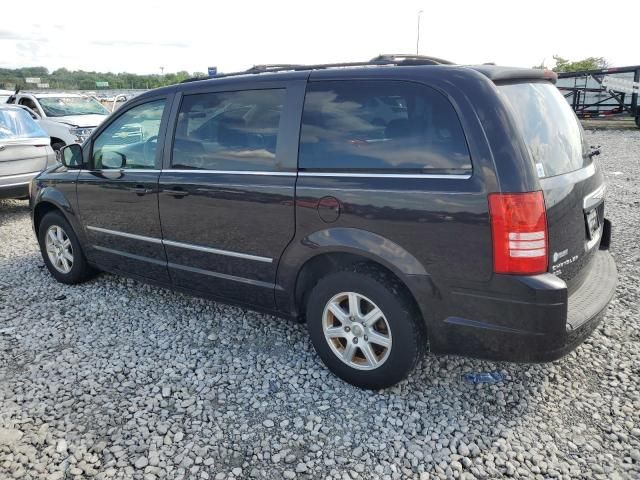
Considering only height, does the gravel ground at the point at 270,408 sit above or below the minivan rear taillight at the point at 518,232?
below

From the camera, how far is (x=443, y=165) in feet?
8.61

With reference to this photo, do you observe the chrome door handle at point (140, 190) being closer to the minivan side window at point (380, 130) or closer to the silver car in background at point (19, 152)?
the minivan side window at point (380, 130)

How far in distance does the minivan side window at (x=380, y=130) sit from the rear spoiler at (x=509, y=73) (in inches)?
11.5

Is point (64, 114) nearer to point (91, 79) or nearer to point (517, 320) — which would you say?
point (517, 320)

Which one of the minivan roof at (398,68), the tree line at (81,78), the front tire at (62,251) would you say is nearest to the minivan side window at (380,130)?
the minivan roof at (398,68)

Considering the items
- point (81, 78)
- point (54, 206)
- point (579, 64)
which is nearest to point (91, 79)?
point (81, 78)

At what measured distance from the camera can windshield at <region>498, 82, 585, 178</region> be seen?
103 inches

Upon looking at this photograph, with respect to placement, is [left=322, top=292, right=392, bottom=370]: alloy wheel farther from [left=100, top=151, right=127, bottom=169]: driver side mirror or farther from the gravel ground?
[left=100, top=151, right=127, bottom=169]: driver side mirror

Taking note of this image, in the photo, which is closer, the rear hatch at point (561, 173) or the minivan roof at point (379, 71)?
the rear hatch at point (561, 173)

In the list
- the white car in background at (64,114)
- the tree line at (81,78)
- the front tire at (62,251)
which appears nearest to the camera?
the front tire at (62,251)

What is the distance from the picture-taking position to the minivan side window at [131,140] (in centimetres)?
398

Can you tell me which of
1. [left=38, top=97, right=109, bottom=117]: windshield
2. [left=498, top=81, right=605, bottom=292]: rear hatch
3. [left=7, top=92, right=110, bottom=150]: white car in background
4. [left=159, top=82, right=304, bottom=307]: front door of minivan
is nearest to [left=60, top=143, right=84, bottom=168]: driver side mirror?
[left=159, top=82, right=304, bottom=307]: front door of minivan

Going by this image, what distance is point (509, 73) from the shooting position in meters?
2.78

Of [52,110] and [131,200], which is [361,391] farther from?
[52,110]
